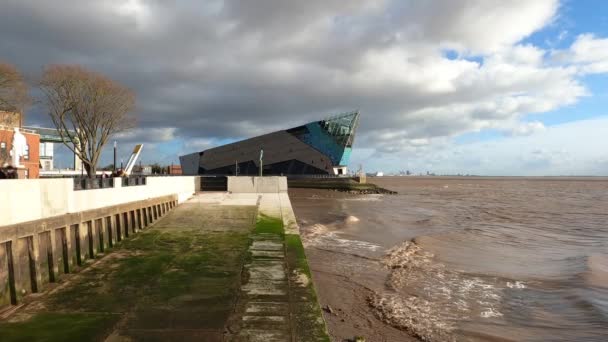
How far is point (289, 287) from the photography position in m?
9.32

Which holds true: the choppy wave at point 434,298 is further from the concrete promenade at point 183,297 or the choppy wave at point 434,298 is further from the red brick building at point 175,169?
the red brick building at point 175,169

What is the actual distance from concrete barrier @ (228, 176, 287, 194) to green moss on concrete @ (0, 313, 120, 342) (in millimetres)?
23687

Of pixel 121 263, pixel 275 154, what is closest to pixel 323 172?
pixel 275 154

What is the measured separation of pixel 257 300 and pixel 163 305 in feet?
6.26

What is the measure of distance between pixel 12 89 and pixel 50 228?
31.7 meters

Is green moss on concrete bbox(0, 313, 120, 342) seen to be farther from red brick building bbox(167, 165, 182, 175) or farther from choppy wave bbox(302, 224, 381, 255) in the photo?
red brick building bbox(167, 165, 182, 175)

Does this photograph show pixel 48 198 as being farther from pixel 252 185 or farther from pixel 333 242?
pixel 252 185

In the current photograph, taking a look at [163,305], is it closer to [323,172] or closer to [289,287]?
[289,287]

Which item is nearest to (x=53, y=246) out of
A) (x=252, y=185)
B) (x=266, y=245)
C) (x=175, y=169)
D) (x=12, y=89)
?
(x=266, y=245)

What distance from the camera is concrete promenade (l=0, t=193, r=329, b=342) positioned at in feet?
22.9

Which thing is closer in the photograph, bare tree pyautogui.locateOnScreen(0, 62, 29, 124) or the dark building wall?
bare tree pyautogui.locateOnScreen(0, 62, 29, 124)

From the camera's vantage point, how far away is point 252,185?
104ft

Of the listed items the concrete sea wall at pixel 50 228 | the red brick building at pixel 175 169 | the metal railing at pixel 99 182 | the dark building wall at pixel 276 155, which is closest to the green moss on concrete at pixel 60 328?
the concrete sea wall at pixel 50 228

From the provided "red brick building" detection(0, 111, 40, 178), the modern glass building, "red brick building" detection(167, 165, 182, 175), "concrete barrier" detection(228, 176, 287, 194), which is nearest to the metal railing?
"concrete barrier" detection(228, 176, 287, 194)
